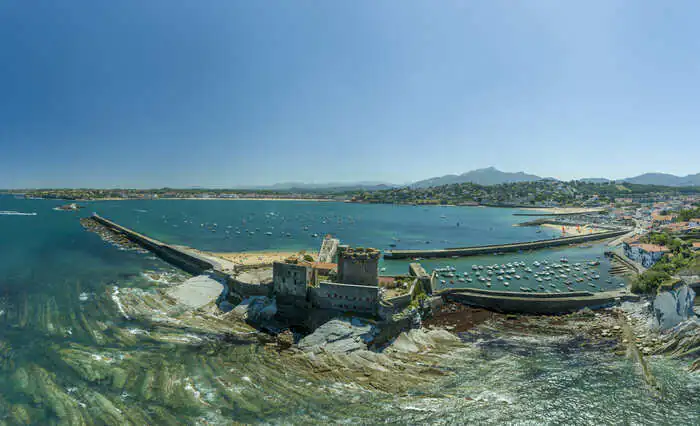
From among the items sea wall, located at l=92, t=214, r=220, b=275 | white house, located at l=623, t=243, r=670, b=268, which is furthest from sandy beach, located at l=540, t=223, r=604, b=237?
sea wall, located at l=92, t=214, r=220, b=275

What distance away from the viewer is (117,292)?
37125mm

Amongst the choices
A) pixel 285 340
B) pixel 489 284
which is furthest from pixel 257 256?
pixel 489 284

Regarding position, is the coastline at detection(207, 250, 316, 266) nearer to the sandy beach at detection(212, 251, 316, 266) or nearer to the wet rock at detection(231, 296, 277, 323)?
the sandy beach at detection(212, 251, 316, 266)

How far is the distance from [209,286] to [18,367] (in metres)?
17.0

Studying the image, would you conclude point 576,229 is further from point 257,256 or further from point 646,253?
point 257,256

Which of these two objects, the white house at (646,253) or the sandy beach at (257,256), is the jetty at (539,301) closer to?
the white house at (646,253)

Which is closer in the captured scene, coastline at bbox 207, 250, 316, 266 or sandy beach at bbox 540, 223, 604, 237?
coastline at bbox 207, 250, 316, 266

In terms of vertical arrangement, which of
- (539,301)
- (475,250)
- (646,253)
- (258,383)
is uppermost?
(646,253)

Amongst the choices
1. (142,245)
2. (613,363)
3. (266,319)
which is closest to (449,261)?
(613,363)

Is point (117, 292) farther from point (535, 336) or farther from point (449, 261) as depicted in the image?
point (449, 261)

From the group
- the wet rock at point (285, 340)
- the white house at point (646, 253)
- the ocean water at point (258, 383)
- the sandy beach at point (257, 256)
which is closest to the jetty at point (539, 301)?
the ocean water at point (258, 383)

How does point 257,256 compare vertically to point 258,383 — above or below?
above

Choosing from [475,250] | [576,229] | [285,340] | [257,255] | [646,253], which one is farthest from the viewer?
[576,229]

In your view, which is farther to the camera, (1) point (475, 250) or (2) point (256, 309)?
(1) point (475, 250)
